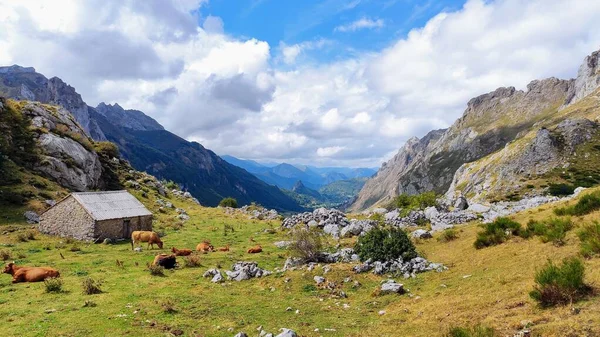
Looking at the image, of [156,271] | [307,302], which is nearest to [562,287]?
[307,302]

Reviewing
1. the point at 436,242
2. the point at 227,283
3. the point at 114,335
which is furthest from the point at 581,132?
the point at 114,335

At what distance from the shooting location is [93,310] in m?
17.0

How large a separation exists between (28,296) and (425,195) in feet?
198

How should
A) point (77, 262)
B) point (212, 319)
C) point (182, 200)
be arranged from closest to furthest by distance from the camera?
point (212, 319) < point (77, 262) < point (182, 200)

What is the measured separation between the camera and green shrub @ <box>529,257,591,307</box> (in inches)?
484

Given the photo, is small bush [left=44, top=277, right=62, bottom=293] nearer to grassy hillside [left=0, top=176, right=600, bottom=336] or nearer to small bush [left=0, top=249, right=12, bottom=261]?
grassy hillside [left=0, top=176, right=600, bottom=336]

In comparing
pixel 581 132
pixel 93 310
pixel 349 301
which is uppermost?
pixel 581 132

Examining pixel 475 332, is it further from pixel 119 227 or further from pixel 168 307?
pixel 119 227

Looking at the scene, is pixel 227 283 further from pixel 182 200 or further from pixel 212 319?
pixel 182 200

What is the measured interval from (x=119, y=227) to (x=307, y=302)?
104ft

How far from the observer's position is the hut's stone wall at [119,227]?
40469mm

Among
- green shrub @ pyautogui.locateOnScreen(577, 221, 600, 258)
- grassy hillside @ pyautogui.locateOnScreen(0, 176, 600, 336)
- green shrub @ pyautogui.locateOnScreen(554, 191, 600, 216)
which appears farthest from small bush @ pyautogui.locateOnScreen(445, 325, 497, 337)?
green shrub @ pyautogui.locateOnScreen(554, 191, 600, 216)

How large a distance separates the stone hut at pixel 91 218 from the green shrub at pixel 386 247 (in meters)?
28.7

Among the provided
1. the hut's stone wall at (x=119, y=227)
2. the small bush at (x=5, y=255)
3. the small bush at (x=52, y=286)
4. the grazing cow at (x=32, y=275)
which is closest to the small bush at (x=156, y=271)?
the small bush at (x=52, y=286)
